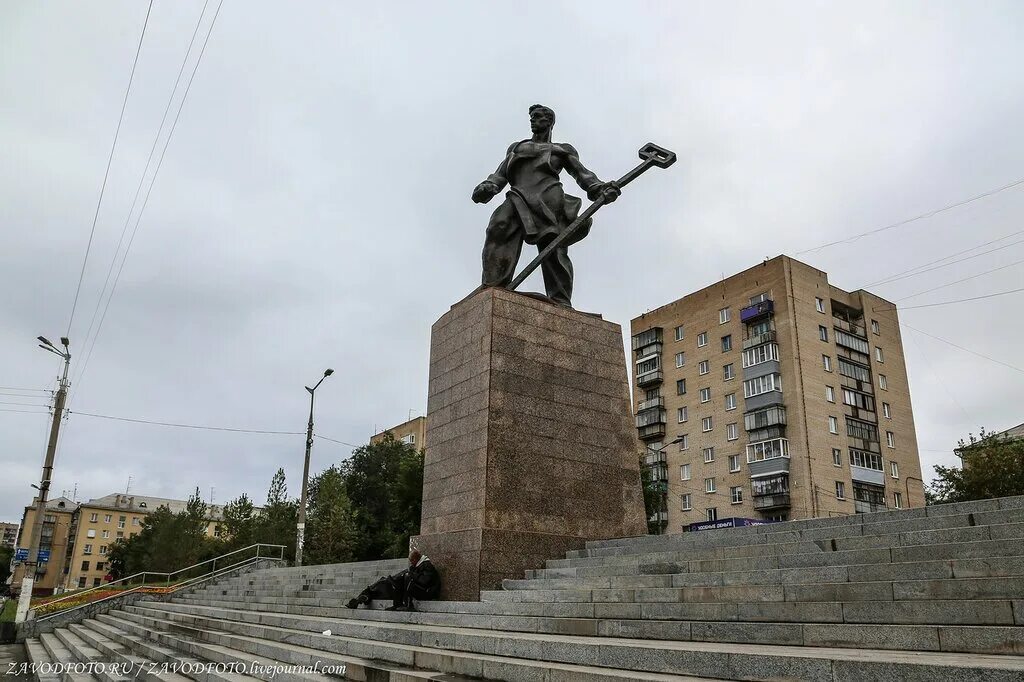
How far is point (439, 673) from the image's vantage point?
506 centimetres

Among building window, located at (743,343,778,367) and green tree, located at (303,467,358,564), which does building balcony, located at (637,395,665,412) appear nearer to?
building window, located at (743,343,778,367)

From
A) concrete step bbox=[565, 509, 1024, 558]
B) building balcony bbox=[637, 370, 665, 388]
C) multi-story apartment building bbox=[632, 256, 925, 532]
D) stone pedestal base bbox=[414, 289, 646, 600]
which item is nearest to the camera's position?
concrete step bbox=[565, 509, 1024, 558]

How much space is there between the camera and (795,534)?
6.59 metres

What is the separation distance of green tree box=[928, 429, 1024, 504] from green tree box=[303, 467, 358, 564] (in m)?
23.8

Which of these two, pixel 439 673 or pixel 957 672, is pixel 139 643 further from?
pixel 957 672

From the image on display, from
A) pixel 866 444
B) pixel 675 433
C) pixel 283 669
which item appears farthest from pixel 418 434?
pixel 283 669

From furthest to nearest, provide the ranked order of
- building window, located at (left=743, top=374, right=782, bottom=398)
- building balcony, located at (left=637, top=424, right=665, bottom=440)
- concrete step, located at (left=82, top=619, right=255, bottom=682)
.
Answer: building balcony, located at (left=637, top=424, right=665, bottom=440) → building window, located at (left=743, top=374, right=782, bottom=398) → concrete step, located at (left=82, top=619, right=255, bottom=682)

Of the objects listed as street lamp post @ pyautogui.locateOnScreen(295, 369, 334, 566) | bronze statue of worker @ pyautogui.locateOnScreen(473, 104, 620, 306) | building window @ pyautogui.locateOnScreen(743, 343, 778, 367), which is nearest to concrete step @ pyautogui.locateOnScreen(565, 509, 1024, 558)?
bronze statue of worker @ pyautogui.locateOnScreen(473, 104, 620, 306)

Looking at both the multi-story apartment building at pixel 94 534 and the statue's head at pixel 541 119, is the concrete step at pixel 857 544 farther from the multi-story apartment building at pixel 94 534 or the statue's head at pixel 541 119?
the multi-story apartment building at pixel 94 534

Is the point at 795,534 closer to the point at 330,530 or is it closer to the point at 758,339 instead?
the point at 330,530

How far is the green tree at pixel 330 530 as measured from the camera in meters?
30.5

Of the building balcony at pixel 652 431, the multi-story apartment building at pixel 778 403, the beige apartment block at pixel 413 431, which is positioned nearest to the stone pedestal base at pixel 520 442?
the multi-story apartment building at pixel 778 403

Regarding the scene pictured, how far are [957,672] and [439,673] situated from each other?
3.39 metres

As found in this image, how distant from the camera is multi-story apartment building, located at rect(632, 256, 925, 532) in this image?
35688 millimetres
